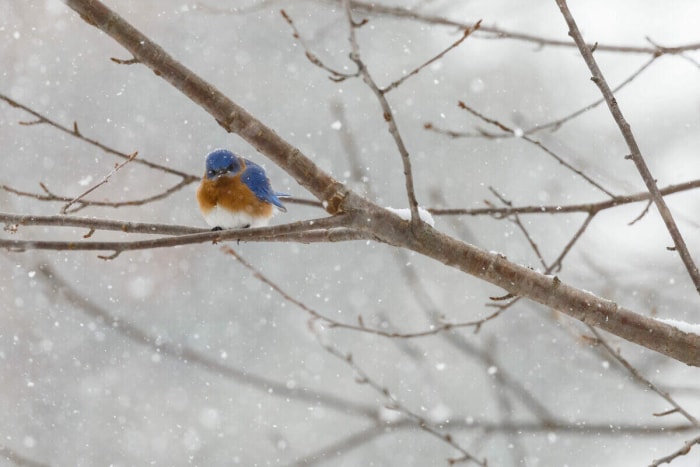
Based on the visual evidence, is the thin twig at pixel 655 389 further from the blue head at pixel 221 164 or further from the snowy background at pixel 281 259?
the snowy background at pixel 281 259

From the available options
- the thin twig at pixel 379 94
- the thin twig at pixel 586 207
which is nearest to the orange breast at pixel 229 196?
the thin twig at pixel 586 207

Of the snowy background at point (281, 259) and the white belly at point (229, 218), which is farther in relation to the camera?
the snowy background at point (281, 259)

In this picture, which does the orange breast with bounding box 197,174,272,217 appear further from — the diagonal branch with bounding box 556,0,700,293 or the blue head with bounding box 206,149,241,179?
the diagonal branch with bounding box 556,0,700,293

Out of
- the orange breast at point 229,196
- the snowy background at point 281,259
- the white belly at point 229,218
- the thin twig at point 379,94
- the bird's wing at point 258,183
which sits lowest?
the thin twig at point 379,94

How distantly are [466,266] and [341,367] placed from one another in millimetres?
9017

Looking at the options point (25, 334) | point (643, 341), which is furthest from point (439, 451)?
point (643, 341)

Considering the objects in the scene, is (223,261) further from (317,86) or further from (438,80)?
(438,80)

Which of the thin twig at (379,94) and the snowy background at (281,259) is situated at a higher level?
the snowy background at (281,259)

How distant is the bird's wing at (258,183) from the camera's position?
3049 millimetres

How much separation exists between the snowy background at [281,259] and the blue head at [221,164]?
21.0 feet

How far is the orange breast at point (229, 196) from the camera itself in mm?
2979

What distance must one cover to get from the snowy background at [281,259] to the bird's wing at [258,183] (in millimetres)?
6314

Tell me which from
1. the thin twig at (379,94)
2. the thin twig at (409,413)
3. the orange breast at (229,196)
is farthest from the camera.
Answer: the orange breast at (229,196)

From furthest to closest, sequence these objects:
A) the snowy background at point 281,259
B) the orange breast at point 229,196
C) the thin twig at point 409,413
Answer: the snowy background at point 281,259, the orange breast at point 229,196, the thin twig at point 409,413
